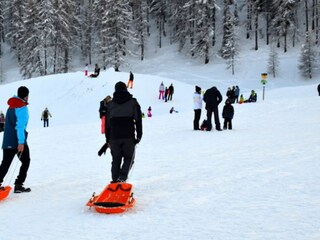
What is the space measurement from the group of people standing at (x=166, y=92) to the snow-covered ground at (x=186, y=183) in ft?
43.5

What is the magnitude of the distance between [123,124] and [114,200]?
1.09 metres

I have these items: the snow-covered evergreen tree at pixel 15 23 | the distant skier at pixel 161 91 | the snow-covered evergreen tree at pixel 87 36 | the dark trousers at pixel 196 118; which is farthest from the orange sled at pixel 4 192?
the snow-covered evergreen tree at pixel 87 36

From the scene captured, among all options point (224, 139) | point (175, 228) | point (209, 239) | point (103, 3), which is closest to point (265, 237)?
point (209, 239)

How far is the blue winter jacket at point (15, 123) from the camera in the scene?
5.92m

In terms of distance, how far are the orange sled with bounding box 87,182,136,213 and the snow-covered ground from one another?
0.11 m

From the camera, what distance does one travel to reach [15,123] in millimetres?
6020


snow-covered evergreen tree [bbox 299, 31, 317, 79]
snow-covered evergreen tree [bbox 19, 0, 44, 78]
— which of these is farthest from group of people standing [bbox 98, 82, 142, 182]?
snow-covered evergreen tree [bbox 19, 0, 44, 78]

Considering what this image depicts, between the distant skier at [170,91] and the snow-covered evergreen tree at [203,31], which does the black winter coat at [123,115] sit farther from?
the snow-covered evergreen tree at [203,31]

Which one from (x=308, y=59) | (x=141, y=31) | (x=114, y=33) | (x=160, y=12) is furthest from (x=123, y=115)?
(x=160, y=12)

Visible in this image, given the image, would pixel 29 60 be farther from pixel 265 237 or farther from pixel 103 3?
pixel 265 237

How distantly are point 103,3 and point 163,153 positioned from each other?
49.4m

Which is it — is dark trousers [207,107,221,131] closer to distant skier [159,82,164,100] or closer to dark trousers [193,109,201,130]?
dark trousers [193,109,201,130]

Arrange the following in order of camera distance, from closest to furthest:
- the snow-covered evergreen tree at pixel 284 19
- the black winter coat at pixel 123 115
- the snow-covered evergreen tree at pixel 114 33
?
the black winter coat at pixel 123 115 < the snow-covered evergreen tree at pixel 114 33 < the snow-covered evergreen tree at pixel 284 19

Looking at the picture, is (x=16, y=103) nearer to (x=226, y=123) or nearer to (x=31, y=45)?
(x=226, y=123)
